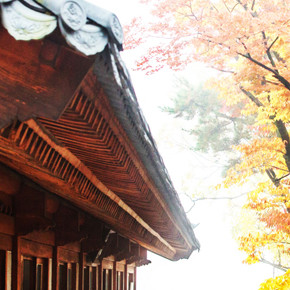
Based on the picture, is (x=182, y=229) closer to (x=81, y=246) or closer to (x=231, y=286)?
(x=81, y=246)

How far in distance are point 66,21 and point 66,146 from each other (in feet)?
6.13

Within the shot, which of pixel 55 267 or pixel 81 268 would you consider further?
pixel 81 268

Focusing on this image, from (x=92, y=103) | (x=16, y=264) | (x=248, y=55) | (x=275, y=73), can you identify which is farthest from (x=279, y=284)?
(x=92, y=103)

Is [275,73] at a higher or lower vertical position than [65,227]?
higher

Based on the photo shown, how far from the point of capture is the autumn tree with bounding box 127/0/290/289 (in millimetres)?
12078

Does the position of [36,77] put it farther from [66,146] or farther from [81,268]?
[81,268]

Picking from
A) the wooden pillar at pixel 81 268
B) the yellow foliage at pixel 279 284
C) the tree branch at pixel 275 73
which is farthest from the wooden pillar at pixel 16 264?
the tree branch at pixel 275 73

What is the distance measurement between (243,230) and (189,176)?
17613 millimetres

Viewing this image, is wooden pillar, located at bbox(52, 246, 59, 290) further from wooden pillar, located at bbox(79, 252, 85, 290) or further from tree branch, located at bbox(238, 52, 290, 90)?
tree branch, located at bbox(238, 52, 290, 90)

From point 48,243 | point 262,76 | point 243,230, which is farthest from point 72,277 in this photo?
point 243,230

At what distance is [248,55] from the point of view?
487 inches

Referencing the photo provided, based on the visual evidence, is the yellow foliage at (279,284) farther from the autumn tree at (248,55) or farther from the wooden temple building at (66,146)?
the wooden temple building at (66,146)

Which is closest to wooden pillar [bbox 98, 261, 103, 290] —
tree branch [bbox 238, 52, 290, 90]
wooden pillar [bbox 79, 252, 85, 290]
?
wooden pillar [bbox 79, 252, 85, 290]

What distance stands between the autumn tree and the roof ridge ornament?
9.74 m
